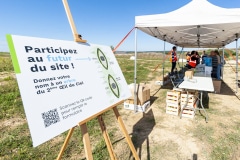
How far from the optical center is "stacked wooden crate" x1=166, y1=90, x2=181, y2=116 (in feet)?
17.1

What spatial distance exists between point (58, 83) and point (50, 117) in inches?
14.9

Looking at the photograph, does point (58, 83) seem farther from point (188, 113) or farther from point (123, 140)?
point (188, 113)

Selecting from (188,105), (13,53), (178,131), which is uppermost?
(13,53)

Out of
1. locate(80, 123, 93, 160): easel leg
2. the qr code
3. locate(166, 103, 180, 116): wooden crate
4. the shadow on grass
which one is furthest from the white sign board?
locate(166, 103, 180, 116): wooden crate

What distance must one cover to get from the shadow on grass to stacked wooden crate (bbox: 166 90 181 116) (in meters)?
0.67

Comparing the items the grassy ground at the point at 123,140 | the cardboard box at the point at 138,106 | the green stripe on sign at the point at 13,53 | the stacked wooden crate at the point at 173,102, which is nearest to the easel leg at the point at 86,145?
the green stripe on sign at the point at 13,53

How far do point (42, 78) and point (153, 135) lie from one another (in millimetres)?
3279

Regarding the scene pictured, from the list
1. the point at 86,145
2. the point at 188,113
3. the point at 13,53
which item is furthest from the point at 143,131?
the point at 13,53

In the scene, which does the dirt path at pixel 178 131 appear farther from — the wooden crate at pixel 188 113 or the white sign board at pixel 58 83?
the white sign board at pixel 58 83

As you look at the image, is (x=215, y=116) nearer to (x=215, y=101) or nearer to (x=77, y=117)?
(x=215, y=101)

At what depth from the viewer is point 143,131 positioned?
4277 millimetres

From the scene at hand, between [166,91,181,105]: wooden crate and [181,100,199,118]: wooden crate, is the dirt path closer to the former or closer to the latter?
[181,100,199,118]: wooden crate

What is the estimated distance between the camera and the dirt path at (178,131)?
3398 mm

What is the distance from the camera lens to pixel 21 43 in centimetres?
154
